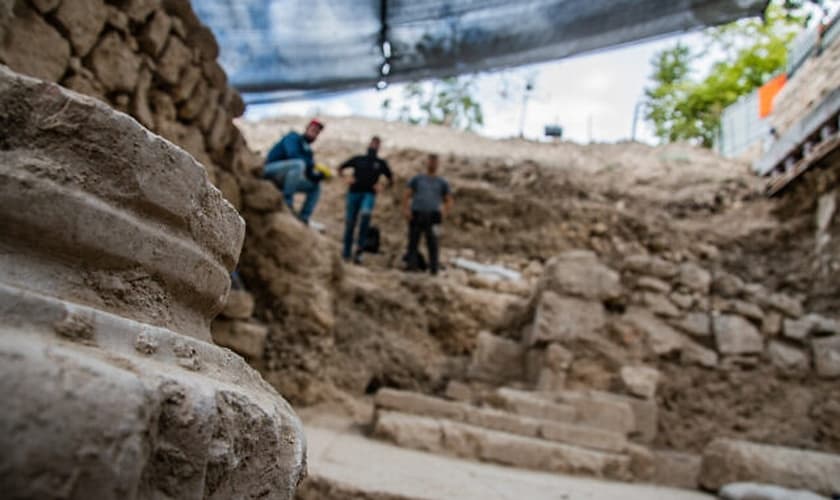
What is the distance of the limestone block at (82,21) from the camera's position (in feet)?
7.38

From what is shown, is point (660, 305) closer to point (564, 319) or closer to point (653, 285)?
point (653, 285)

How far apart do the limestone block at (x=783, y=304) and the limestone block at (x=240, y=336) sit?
4.32m

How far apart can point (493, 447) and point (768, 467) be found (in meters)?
1.55

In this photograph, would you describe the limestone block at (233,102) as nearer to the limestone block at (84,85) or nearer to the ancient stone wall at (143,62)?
the ancient stone wall at (143,62)

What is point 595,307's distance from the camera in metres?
4.84

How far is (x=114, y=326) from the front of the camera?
0.76 meters

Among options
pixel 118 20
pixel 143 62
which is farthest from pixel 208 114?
pixel 118 20

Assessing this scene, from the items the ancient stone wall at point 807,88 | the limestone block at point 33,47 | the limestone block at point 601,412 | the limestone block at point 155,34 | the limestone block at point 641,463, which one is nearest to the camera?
the limestone block at point 33,47

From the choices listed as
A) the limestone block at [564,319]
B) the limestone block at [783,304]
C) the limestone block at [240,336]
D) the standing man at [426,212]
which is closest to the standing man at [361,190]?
the standing man at [426,212]

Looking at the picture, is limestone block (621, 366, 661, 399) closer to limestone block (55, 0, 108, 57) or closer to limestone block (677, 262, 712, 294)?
limestone block (677, 262, 712, 294)

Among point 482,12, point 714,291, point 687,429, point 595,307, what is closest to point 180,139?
point 482,12

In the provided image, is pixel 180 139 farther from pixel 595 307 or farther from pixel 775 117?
pixel 775 117

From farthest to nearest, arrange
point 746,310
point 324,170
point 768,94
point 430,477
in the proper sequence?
point 768,94, point 324,170, point 746,310, point 430,477

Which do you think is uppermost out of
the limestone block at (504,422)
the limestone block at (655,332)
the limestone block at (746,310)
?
the limestone block at (746,310)
